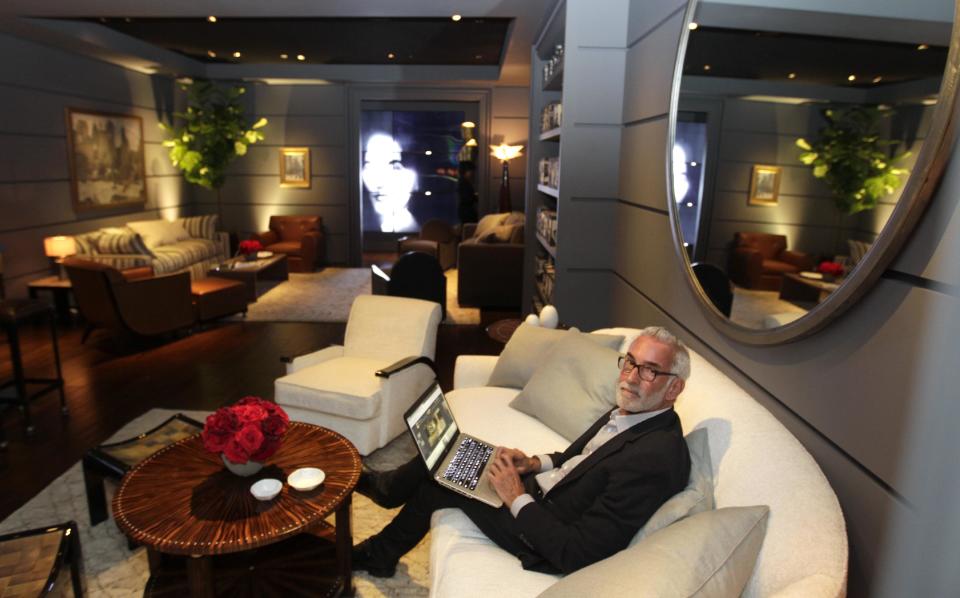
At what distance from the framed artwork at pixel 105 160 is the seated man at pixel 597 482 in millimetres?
6854

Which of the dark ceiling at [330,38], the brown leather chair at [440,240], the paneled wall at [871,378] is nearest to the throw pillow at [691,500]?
the paneled wall at [871,378]

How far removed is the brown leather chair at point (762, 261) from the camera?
1.88m

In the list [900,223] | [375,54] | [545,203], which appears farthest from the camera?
[375,54]

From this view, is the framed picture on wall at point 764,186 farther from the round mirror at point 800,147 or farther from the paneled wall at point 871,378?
the paneled wall at point 871,378

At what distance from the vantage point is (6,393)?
171 inches

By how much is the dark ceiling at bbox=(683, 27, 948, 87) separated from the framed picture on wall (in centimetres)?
30

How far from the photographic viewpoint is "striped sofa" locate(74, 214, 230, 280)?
22.4 ft

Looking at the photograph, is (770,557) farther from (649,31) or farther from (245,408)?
(649,31)

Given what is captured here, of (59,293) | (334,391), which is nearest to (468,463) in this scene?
(334,391)

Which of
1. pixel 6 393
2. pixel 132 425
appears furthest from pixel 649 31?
pixel 6 393

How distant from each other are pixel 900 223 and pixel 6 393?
539cm

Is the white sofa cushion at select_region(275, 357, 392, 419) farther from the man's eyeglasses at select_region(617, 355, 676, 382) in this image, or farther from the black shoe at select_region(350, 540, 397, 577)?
the man's eyeglasses at select_region(617, 355, 676, 382)

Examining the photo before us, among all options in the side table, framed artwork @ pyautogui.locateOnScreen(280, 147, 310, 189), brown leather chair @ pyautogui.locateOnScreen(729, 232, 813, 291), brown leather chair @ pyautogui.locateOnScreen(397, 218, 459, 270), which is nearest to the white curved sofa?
brown leather chair @ pyautogui.locateOnScreen(729, 232, 813, 291)

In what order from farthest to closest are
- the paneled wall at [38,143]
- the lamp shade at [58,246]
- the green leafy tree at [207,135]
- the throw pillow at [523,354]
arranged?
the green leafy tree at [207,135]
the lamp shade at [58,246]
the paneled wall at [38,143]
the throw pillow at [523,354]
